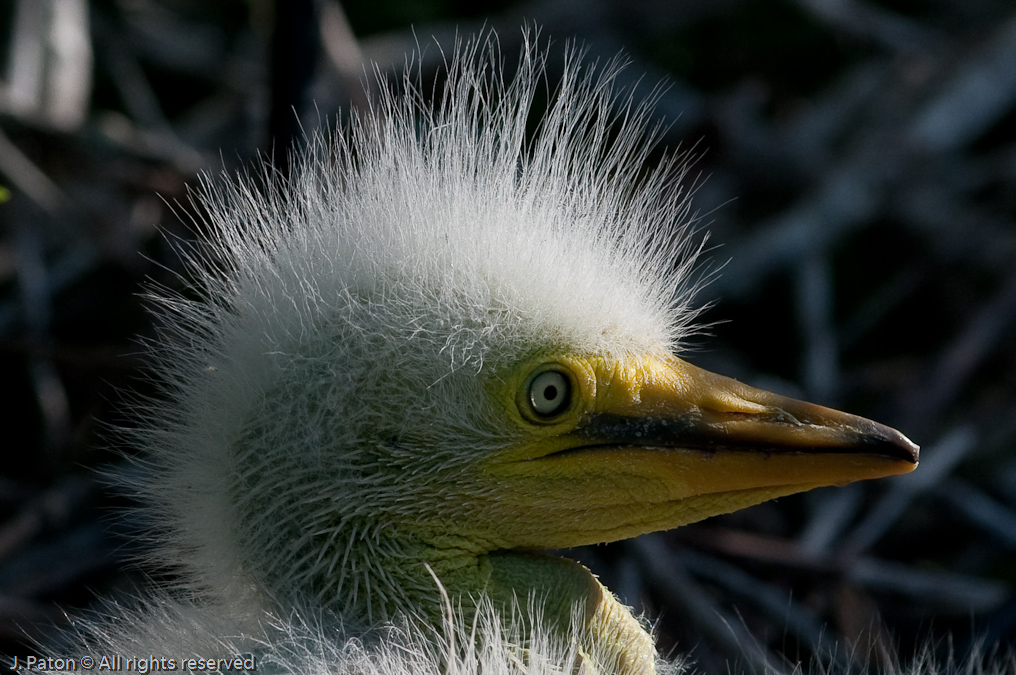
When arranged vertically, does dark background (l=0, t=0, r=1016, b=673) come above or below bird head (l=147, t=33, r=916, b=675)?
above

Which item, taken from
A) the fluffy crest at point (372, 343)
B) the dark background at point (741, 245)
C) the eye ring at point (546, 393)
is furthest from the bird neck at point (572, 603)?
the dark background at point (741, 245)

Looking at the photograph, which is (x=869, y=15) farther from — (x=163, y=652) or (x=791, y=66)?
(x=163, y=652)

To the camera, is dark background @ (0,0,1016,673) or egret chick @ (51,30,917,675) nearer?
egret chick @ (51,30,917,675)

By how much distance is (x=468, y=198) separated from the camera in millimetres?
1344

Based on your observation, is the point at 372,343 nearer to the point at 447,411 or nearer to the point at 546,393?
the point at 447,411

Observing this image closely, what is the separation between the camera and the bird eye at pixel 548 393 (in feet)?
4.27

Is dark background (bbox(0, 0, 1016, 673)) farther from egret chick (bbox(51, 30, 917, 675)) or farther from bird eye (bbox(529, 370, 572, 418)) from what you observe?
bird eye (bbox(529, 370, 572, 418))

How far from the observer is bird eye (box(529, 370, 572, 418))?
1301mm

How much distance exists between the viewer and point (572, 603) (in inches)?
52.8

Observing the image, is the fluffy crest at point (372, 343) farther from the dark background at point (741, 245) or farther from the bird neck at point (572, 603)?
the dark background at point (741, 245)

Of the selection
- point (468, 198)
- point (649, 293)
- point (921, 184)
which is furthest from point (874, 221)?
point (468, 198)

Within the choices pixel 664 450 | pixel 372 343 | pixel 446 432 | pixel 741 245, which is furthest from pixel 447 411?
pixel 741 245

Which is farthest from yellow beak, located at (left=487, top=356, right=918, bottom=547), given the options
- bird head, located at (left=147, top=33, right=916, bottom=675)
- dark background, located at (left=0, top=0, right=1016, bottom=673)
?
dark background, located at (left=0, top=0, right=1016, bottom=673)

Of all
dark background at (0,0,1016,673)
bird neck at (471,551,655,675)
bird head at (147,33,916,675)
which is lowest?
bird neck at (471,551,655,675)
